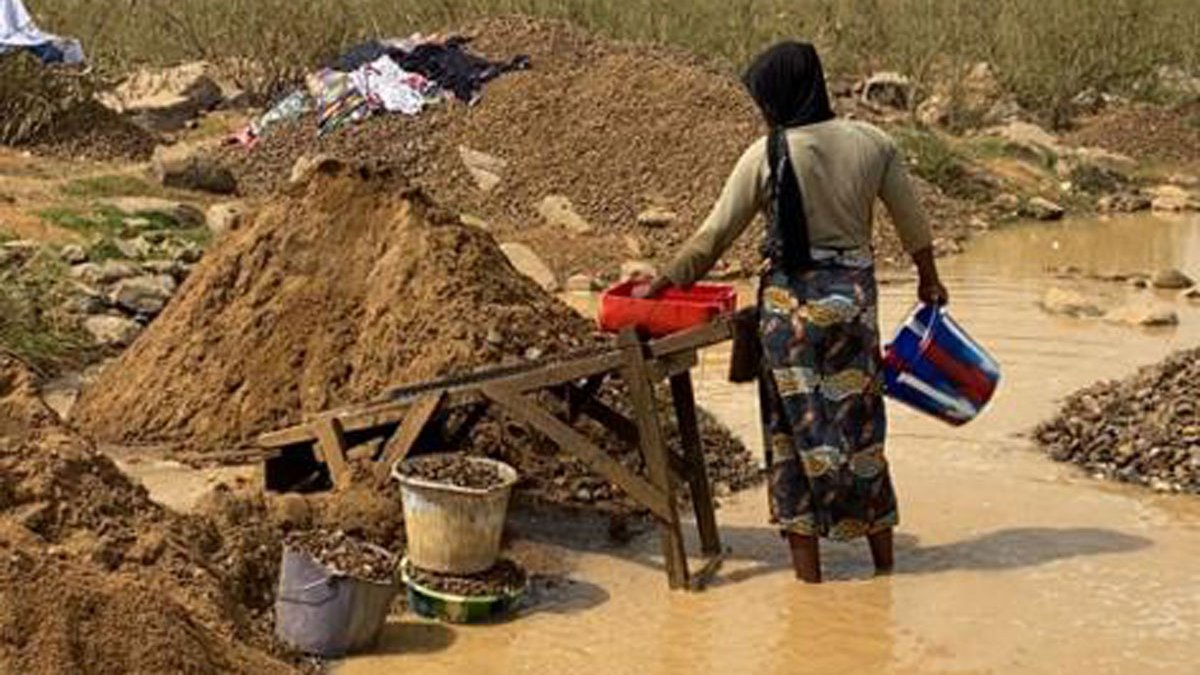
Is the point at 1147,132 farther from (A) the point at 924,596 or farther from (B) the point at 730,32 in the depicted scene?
(A) the point at 924,596

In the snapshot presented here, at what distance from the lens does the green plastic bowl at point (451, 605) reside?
5.82 meters

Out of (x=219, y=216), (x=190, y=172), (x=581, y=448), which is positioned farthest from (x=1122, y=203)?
(x=581, y=448)

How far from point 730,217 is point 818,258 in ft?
1.14

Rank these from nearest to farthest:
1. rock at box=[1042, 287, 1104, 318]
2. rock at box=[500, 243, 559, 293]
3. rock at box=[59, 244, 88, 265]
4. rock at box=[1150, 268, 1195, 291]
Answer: rock at box=[59, 244, 88, 265] → rock at box=[1042, 287, 1104, 318] → rock at box=[500, 243, 559, 293] → rock at box=[1150, 268, 1195, 291]

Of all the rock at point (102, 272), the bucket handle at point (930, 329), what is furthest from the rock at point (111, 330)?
the bucket handle at point (930, 329)

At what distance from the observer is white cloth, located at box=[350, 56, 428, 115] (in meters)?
16.9

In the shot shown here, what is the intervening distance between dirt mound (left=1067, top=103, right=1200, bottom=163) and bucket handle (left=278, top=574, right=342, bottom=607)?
17.6 meters

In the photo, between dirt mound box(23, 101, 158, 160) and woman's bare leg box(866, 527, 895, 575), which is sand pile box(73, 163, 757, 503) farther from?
dirt mound box(23, 101, 158, 160)

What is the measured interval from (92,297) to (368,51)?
8.27 m

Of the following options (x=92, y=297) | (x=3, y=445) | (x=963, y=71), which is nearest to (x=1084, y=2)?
(x=963, y=71)

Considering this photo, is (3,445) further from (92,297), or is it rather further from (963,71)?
(963,71)

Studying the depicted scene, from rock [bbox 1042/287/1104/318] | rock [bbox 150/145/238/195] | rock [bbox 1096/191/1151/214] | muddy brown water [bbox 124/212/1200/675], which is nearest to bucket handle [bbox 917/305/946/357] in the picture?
muddy brown water [bbox 124/212/1200/675]

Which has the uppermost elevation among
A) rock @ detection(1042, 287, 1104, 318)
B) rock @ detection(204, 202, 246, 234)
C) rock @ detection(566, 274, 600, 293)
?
rock @ detection(204, 202, 246, 234)

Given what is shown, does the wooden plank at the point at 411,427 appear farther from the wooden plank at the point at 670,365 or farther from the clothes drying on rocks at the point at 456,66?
the clothes drying on rocks at the point at 456,66
